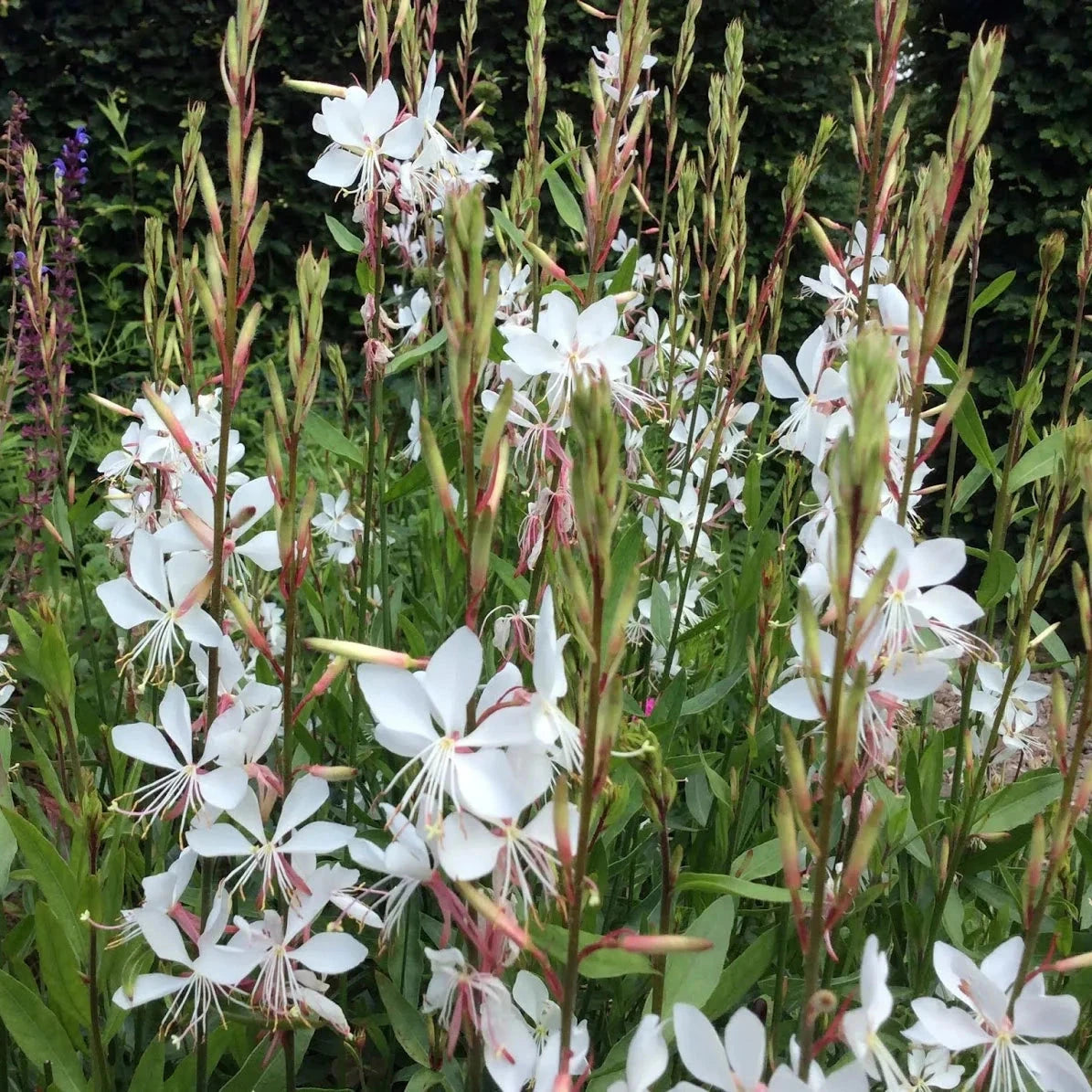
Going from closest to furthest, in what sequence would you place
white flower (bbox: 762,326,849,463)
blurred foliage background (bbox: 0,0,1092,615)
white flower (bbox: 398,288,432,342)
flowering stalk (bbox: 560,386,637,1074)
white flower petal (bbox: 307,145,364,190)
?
1. flowering stalk (bbox: 560,386,637,1074)
2. white flower (bbox: 762,326,849,463)
3. white flower petal (bbox: 307,145,364,190)
4. white flower (bbox: 398,288,432,342)
5. blurred foliage background (bbox: 0,0,1092,615)

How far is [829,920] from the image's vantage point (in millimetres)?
640

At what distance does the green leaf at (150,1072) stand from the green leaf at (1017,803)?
3.20 ft

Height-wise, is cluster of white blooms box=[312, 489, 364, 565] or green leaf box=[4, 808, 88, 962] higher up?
green leaf box=[4, 808, 88, 962]

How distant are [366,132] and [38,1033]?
3.77ft

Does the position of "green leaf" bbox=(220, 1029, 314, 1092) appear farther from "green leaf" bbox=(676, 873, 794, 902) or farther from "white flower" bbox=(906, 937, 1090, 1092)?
"white flower" bbox=(906, 937, 1090, 1092)

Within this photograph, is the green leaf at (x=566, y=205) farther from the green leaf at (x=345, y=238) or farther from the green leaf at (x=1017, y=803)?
the green leaf at (x=1017, y=803)

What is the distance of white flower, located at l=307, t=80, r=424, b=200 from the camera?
1.33 m

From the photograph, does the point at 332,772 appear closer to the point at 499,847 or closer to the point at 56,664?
the point at 499,847

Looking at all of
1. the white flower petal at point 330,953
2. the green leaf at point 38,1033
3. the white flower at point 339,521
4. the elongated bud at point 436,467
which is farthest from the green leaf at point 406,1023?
the white flower at point 339,521

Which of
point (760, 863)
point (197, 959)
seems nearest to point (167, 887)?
point (197, 959)

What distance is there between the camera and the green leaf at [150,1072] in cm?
98

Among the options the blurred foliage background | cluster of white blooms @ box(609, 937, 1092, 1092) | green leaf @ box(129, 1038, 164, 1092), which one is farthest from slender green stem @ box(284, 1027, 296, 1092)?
the blurred foliage background

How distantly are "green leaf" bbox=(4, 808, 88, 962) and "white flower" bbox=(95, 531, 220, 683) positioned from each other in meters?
0.21

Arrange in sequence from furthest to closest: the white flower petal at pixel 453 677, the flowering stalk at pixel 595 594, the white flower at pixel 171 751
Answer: the white flower at pixel 171 751
the white flower petal at pixel 453 677
the flowering stalk at pixel 595 594
